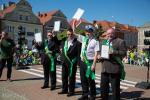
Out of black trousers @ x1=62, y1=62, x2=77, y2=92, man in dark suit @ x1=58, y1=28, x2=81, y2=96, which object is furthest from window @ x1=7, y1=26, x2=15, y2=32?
man in dark suit @ x1=58, y1=28, x2=81, y2=96

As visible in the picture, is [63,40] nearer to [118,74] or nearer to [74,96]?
[74,96]

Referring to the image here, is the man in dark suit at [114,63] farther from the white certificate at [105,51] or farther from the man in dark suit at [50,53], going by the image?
the man in dark suit at [50,53]

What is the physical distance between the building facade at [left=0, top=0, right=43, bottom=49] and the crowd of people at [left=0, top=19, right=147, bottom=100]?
42983 mm

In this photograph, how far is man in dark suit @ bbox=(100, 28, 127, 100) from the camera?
6.52 meters

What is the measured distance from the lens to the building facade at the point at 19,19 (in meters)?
52.7

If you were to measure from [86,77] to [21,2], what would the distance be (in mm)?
49835

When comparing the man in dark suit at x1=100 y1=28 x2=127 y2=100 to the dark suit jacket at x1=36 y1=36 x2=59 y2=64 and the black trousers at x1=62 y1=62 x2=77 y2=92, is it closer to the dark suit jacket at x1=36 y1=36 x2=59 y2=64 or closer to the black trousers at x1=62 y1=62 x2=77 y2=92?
the black trousers at x1=62 y1=62 x2=77 y2=92

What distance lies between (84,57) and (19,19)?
49100mm

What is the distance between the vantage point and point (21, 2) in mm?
55219

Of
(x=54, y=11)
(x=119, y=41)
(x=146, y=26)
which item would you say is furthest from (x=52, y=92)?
(x=146, y=26)

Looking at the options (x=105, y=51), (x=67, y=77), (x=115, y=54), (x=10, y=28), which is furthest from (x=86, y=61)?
(x=10, y=28)

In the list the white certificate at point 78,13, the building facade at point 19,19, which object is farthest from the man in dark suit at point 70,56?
the building facade at point 19,19

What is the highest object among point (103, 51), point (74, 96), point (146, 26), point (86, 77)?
point (146, 26)

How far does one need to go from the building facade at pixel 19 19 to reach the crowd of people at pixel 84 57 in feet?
141
